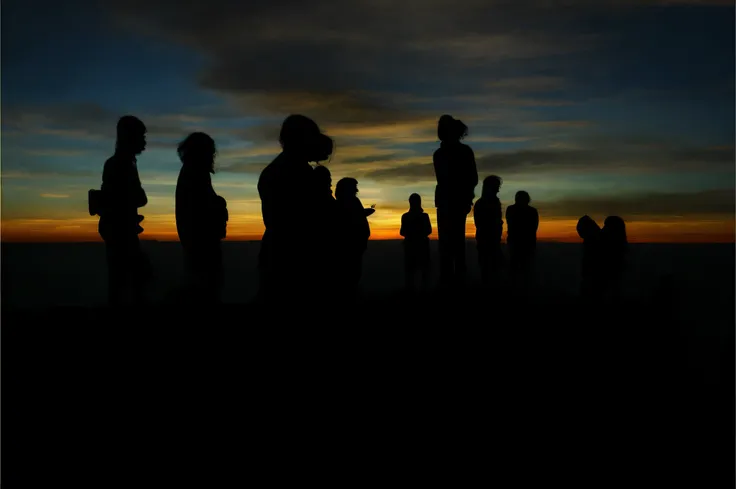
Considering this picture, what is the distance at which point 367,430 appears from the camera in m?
4.96

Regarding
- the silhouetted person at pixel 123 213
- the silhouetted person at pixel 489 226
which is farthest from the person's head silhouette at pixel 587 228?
the silhouetted person at pixel 123 213

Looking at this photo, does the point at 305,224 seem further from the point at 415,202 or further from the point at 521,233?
the point at 415,202

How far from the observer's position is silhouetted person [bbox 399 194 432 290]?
1335 cm

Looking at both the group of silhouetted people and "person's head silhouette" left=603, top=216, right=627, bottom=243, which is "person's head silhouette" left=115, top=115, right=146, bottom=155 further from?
"person's head silhouette" left=603, top=216, right=627, bottom=243

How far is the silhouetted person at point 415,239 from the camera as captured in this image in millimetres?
13352

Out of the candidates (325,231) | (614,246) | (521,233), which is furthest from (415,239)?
(325,231)

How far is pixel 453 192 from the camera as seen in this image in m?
9.38

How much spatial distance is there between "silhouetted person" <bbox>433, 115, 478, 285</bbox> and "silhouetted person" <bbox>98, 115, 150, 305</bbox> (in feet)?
14.9

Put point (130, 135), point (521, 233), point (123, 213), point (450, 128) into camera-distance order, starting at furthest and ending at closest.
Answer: point (521, 233), point (450, 128), point (123, 213), point (130, 135)

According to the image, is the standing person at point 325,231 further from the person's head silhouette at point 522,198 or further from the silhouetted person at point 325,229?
the person's head silhouette at point 522,198

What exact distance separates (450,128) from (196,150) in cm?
431

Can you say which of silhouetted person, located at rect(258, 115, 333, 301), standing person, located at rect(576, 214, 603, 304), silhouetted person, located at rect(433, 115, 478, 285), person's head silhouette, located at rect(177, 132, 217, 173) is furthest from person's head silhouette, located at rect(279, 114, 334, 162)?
standing person, located at rect(576, 214, 603, 304)

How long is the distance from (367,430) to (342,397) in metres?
0.45

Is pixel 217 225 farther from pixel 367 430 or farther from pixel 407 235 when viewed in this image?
pixel 407 235
